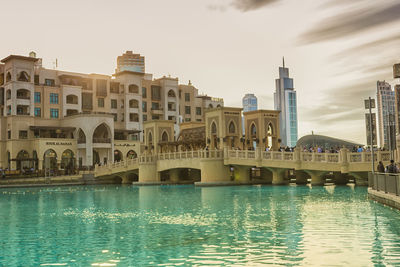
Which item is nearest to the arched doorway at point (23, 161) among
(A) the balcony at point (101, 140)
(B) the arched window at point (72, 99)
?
(A) the balcony at point (101, 140)

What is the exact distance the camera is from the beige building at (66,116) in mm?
66438

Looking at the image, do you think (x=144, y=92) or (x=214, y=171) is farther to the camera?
(x=144, y=92)

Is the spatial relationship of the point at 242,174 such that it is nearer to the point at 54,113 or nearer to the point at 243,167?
the point at 243,167

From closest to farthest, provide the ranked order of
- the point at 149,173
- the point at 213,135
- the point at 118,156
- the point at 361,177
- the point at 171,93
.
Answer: the point at 361,177
the point at 213,135
the point at 149,173
the point at 118,156
the point at 171,93

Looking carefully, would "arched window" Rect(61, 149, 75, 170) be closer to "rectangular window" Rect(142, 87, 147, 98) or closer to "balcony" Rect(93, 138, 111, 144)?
"balcony" Rect(93, 138, 111, 144)

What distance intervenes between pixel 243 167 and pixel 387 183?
2486 centimetres

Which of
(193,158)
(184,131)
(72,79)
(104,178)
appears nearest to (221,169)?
(193,158)

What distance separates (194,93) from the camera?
94.4m

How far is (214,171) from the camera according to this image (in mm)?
43625

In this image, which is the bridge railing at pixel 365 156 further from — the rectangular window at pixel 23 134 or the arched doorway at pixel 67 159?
the rectangular window at pixel 23 134

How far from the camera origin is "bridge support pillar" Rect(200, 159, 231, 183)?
4359 cm

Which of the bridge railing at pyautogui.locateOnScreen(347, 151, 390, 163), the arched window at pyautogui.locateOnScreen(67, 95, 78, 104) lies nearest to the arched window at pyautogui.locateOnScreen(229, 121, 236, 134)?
the bridge railing at pyautogui.locateOnScreen(347, 151, 390, 163)

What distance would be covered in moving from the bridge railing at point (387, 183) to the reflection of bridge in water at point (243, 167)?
917 centimetres

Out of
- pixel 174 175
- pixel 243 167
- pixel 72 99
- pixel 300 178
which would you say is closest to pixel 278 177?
pixel 300 178
